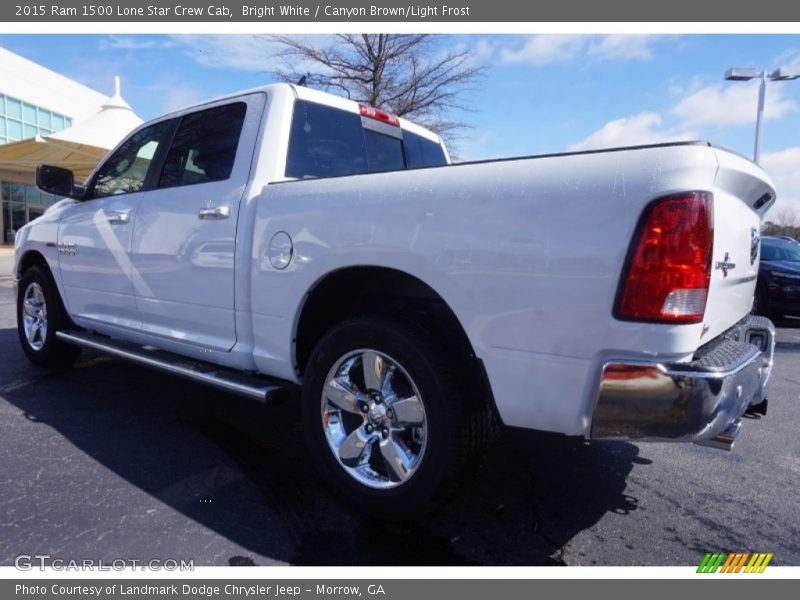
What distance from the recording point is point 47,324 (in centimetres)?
478

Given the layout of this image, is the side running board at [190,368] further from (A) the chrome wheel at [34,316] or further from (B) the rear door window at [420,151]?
(B) the rear door window at [420,151]

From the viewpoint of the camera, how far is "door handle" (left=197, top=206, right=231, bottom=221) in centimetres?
304

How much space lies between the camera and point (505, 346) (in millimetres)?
2105

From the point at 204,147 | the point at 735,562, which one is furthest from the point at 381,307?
the point at 735,562

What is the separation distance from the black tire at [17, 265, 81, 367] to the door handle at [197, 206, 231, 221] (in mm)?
2343

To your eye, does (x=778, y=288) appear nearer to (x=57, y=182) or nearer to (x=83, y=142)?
(x=57, y=182)

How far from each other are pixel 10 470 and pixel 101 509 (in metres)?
0.79

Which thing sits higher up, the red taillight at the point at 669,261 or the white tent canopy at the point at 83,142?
the white tent canopy at the point at 83,142

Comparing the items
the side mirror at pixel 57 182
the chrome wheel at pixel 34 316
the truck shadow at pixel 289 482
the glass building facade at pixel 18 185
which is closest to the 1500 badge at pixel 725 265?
the truck shadow at pixel 289 482

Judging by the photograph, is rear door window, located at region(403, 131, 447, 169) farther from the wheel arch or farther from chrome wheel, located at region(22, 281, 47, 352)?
chrome wheel, located at region(22, 281, 47, 352)

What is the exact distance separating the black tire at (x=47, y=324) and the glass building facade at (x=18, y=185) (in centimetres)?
2230

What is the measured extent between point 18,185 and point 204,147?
2546 centimetres

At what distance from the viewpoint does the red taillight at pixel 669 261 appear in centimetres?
180

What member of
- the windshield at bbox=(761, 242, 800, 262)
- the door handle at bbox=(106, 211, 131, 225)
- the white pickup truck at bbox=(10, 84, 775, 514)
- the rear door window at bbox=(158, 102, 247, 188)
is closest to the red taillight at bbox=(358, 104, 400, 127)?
the white pickup truck at bbox=(10, 84, 775, 514)
